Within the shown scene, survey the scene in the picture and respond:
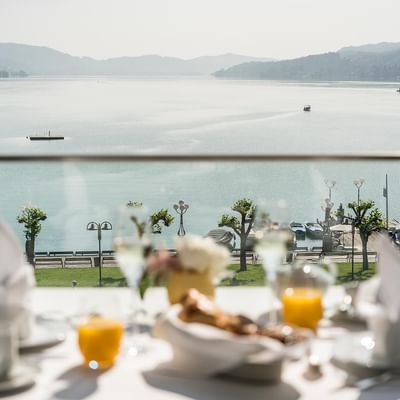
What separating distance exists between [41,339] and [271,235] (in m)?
0.46

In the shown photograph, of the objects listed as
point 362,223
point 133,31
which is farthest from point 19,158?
point 133,31

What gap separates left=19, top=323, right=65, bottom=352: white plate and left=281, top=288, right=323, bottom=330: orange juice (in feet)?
1.29

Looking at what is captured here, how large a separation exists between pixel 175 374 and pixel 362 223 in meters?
22.5

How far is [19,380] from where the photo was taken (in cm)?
105

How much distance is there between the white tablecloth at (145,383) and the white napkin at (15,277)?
0.22 ft

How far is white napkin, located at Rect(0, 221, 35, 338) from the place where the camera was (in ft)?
3.94

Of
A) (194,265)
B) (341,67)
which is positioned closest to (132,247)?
(194,265)

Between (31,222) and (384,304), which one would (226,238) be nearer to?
Result: (31,222)

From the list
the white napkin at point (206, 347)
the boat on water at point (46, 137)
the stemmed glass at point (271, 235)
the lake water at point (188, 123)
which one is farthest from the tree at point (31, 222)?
the white napkin at point (206, 347)

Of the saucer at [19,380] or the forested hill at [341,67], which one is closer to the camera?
the saucer at [19,380]

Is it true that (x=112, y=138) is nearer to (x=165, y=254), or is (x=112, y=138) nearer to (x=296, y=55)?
(x=296, y=55)

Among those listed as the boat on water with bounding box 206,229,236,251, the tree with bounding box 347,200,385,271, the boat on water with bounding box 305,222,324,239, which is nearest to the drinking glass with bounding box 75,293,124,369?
the boat on water with bounding box 206,229,236,251

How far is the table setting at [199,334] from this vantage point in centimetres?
103

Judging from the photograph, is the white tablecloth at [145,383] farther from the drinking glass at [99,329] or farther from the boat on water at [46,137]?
the boat on water at [46,137]
